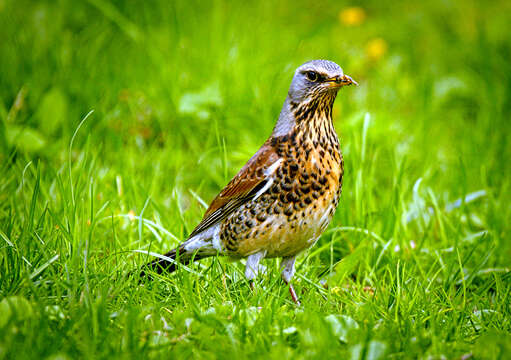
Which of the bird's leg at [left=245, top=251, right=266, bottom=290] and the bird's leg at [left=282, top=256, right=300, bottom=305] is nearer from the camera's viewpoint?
the bird's leg at [left=245, top=251, right=266, bottom=290]

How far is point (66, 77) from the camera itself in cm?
578

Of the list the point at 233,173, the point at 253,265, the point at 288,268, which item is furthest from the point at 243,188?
the point at 233,173

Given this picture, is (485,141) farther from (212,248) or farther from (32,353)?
(32,353)

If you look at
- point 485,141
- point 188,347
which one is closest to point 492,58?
point 485,141

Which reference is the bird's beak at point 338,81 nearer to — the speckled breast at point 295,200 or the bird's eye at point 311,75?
the bird's eye at point 311,75

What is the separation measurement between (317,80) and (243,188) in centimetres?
78

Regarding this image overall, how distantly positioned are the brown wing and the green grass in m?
0.30

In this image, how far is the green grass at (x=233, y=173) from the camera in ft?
9.43

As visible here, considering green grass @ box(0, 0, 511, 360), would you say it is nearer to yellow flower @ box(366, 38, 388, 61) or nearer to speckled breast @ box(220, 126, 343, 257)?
yellow flower @ box(366, 38, 388, 61)

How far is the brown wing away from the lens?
11.9 ft

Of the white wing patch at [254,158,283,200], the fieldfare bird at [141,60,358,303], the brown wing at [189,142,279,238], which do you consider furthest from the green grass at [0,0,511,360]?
the white wing patch at [254,158,283,200]

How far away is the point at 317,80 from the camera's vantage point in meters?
3.60

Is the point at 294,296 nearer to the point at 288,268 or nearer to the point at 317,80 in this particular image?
the point at 288,268

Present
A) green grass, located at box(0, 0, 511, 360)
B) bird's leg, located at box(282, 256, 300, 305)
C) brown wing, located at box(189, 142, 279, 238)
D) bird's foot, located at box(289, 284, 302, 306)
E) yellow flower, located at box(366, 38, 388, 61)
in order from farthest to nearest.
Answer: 1. yellow flower, located at box(366, 38, 388, 61)
2. bird's leg, located at box(282, 256, 300, 305)
3. brown wing, located at box(189, 142, 279, 238)
4. bird's foot, located at box(289, 284, 302, 306)
5. green grass, located at box(0, 0, 511, 360)
